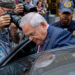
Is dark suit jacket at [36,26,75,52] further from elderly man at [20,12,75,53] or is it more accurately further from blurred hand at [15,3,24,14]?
blurred hand at [15,3,24,14]

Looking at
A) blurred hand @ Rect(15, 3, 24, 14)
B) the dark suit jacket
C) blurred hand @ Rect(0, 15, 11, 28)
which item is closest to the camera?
the dark suit jacket

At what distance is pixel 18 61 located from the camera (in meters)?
2.43

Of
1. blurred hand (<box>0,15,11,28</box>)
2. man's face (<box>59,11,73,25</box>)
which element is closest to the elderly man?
blurred hand (<box>0,15,11,28</box>)

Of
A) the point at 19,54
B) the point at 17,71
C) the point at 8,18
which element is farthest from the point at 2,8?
the point at 17,71

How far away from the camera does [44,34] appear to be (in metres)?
2.28

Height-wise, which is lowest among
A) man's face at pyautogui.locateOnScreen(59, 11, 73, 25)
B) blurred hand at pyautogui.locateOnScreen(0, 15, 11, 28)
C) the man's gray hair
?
man's face at pyautogui.locateOnScreen(59, 11, 73, 25)

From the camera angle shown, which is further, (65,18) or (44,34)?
(65,18)

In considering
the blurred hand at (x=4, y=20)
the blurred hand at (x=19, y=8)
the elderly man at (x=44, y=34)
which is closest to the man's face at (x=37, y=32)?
the elderly man at (x=44, y=34)

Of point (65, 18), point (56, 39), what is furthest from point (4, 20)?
point (65, 18)

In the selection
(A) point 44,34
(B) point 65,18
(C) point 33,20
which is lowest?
(B) point 65,18

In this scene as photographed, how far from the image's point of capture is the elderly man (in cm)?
222

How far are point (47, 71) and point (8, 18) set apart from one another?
3.70ft

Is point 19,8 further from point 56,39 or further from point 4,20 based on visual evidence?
point 56,39

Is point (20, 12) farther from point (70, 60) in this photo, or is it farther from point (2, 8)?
point (70, 60)
